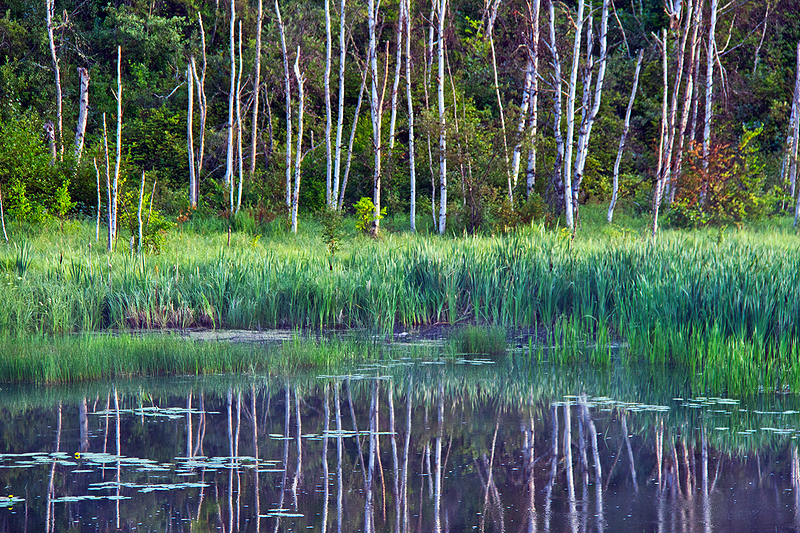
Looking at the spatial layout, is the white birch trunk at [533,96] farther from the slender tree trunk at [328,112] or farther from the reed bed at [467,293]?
the reed bed at [467,293]

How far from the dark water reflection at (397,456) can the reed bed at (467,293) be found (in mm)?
1591

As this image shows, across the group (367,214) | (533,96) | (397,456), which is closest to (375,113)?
(367,214)

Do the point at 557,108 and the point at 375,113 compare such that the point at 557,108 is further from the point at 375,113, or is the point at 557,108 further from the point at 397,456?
the point at 397,456

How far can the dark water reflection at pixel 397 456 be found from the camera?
440 cm

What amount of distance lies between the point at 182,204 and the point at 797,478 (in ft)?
68.6

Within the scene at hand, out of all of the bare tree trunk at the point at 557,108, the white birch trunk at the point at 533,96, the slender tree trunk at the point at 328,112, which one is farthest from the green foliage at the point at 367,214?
the bare tree trunk at the point at 557,108

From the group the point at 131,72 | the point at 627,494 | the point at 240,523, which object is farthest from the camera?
the point at 131,72

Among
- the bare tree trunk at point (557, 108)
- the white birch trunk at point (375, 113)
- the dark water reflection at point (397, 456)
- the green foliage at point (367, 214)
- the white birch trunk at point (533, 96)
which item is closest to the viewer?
the dark water reflection at point (397, 456)

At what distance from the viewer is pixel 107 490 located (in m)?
4.76

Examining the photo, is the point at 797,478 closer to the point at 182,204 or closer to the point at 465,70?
the point at 182,204

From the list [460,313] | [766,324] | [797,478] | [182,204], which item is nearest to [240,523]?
[797,478]

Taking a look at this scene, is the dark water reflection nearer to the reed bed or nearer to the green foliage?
the reed bed

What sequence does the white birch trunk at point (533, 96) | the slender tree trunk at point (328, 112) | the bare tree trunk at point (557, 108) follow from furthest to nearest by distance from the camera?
the slender tree trunk at point (328, 112) → the white birch trunk at point (533, 96) → the bare tree trunk at point (557, 108)

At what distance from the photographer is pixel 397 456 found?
546 cm
